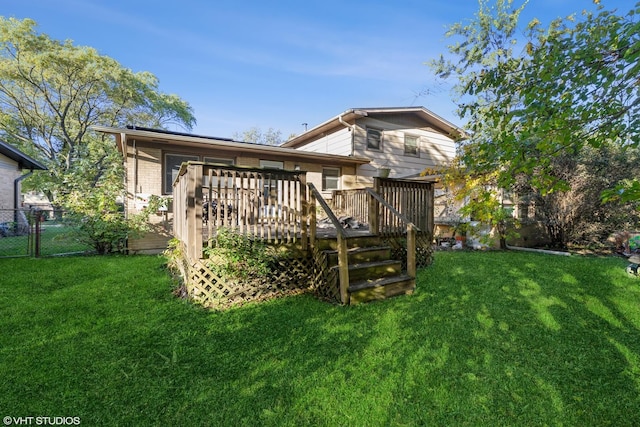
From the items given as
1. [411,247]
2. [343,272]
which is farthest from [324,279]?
[411,247]

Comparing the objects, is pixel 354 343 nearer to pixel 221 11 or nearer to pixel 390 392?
pixel 390 392

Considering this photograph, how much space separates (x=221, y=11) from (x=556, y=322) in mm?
9051

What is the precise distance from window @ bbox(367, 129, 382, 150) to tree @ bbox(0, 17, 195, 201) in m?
13.3

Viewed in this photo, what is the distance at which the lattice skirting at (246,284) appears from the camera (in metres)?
4.02

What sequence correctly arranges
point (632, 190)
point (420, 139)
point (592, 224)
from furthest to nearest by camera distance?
1. point (420, 139)
2. point (592, 224)
3. point (632, 190)

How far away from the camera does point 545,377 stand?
2.48 m

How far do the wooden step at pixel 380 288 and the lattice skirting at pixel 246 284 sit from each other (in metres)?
0.89

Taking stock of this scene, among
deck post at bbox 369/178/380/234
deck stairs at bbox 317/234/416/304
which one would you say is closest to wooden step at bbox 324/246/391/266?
deck stairs at bbox 317/234/416/304

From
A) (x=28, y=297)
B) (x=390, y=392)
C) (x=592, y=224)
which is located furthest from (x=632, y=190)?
(x=592, y=224)

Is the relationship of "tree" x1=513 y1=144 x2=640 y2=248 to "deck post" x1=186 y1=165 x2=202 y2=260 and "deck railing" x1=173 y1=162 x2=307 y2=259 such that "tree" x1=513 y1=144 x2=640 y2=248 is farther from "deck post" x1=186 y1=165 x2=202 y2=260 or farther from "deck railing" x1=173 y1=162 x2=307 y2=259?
"deck post" x1=186 y1=165 x2=202 y2=260

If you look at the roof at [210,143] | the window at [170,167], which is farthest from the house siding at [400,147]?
the window at [170,167]

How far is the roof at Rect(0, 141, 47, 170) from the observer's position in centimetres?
1145

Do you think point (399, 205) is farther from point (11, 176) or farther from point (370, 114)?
point (11, 176)

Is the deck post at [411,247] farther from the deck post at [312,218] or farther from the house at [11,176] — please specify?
the house at [11,176]
